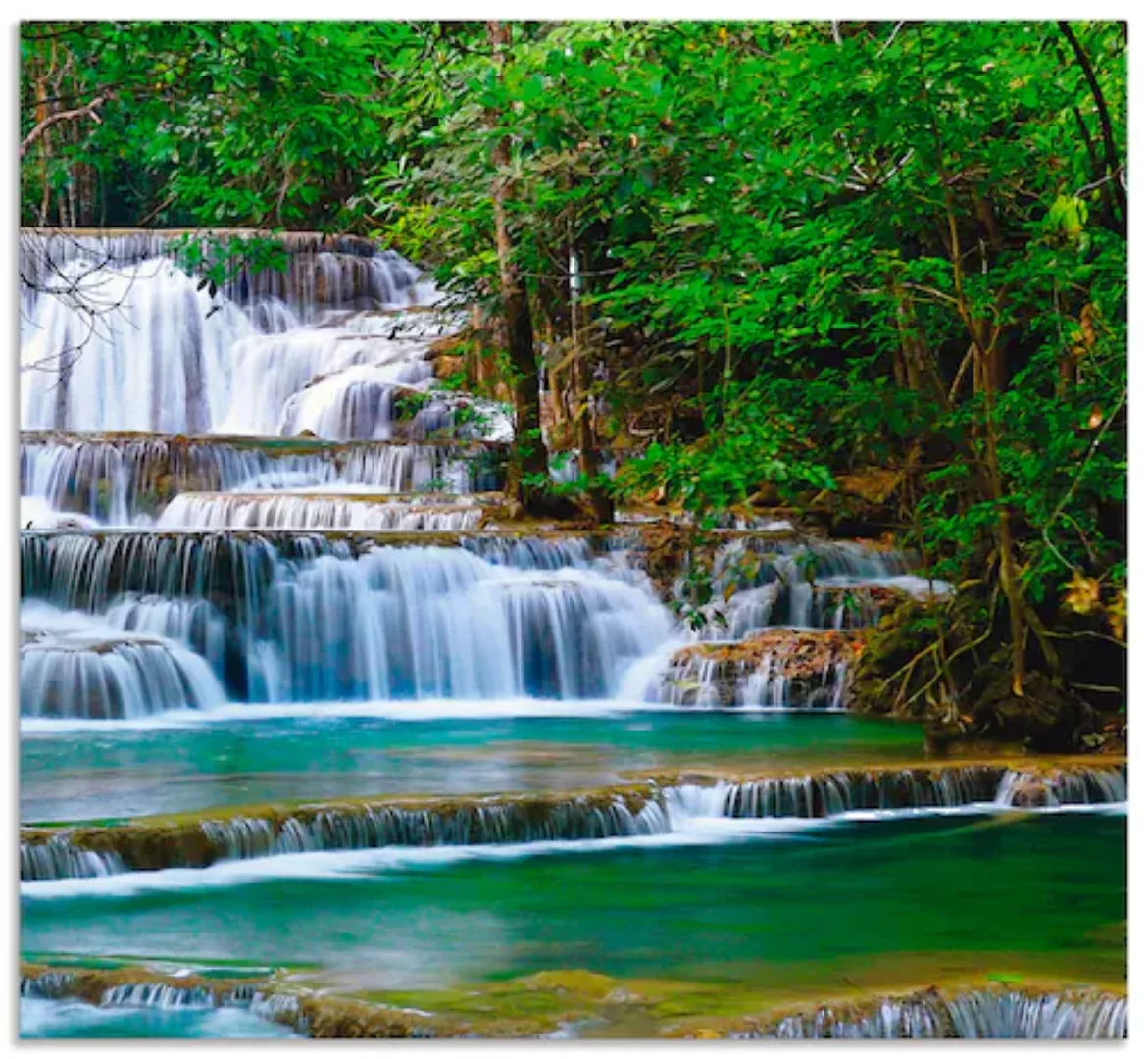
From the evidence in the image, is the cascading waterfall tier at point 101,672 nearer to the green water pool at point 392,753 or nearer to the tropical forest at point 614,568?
the tropical forest at point 614,568

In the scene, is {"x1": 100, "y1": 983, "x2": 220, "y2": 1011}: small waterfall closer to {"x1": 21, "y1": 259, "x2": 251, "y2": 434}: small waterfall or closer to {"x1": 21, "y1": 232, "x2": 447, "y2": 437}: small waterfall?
{"x1": 21, "y1": 232, "x2": 447, "y2": 437}: small waterfall

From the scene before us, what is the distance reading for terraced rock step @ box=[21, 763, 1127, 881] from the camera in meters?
4.91

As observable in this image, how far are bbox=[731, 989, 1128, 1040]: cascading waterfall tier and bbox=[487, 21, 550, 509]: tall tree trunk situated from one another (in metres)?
2.71

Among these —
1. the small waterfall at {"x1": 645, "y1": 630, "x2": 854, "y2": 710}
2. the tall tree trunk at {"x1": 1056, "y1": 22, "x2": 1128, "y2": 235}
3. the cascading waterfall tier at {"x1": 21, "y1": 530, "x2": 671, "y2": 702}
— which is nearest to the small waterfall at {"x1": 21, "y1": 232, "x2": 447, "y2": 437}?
the cascading waterfall tier at {"x1": 21, "y1": 530, "x2": 671, "y2": 702}

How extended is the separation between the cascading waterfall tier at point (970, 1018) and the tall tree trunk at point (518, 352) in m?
2.71

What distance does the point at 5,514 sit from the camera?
4707 millimetres

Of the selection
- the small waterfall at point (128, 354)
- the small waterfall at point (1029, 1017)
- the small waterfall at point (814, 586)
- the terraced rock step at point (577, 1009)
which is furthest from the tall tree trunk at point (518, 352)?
the small waterfall at point (1029, 1017)

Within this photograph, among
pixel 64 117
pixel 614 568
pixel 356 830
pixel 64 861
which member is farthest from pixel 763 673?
pixel 64 117

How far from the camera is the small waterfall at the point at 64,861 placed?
4.79 meters

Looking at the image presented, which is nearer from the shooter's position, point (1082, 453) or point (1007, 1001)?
point (1007, 1001)

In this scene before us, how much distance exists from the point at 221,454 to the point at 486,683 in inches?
105

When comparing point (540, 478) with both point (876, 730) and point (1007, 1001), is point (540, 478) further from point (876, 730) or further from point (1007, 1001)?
point (1007, 1001)

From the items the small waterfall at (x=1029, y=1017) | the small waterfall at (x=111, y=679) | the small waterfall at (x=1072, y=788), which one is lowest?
the small waterfall at (x=1029, y=1017)

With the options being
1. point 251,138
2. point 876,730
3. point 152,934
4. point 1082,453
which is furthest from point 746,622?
point 152,934
